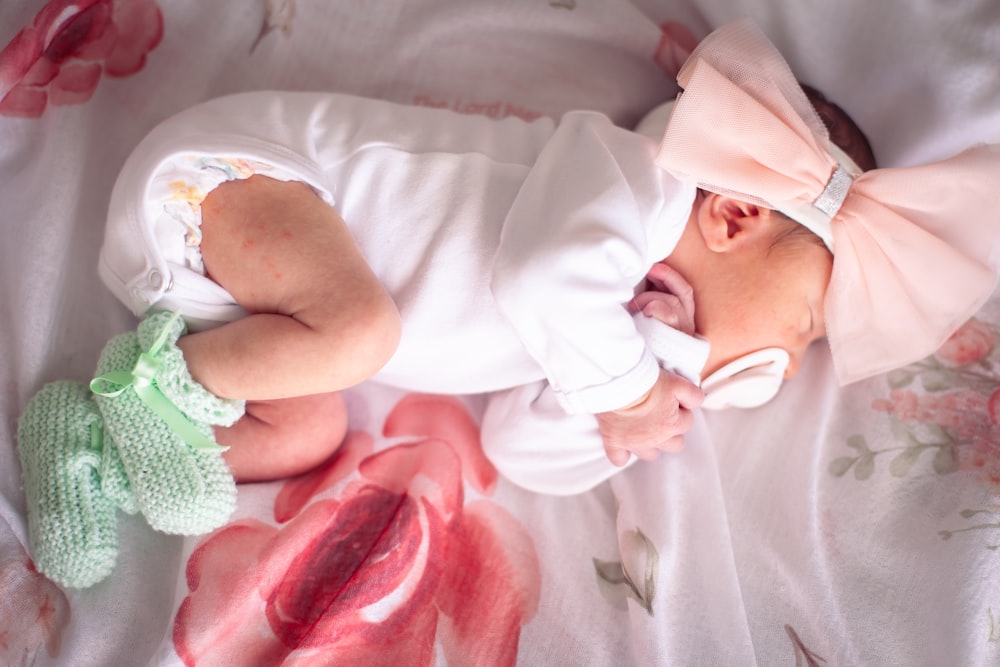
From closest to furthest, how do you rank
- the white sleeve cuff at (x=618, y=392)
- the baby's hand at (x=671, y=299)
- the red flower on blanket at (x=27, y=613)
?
the red flower on blanket at (x=27, y=613), the white sleeve cuff at (x=618, y=392), the baby's hand at (x=671, y=299)

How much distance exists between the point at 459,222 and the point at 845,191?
0.52m

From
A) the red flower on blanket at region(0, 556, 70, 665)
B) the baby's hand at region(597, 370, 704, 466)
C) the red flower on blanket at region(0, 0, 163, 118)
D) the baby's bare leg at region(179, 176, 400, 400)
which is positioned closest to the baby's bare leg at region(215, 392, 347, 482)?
the baby's bare leg at region(179, 176, 400, 400)

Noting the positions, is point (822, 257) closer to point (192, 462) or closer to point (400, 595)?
point (400, 595)

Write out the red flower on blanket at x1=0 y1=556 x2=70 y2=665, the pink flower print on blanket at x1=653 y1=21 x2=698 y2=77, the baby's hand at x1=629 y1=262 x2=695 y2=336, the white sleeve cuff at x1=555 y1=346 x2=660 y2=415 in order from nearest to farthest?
the red flower on blanket at x1=0 y1=556 x2=70 y2=665 → the white sleeve cuff at x1=555 y1=346 x2=660 y2=415 → the baby's hand at x1=629 y1=262 x2=695 y2=336 → the pink flower print on blanket at x1=653 y1=21 x2=698 y2=77

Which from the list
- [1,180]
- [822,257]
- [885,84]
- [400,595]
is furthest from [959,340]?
[1,180]

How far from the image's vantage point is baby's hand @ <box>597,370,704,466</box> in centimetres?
109

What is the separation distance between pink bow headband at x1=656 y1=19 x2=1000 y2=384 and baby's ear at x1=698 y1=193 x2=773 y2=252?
5cm

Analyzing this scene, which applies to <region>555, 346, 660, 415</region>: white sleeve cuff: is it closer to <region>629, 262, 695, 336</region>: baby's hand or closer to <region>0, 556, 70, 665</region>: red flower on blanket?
<region>629, 262, 695, 336</region>: baby's hand

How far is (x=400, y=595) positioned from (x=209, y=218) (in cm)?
57

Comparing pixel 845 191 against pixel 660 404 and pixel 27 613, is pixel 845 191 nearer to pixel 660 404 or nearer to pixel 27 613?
pixel 660 404

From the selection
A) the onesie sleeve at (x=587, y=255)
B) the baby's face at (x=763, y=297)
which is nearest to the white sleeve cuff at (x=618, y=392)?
the onesie sleeve at (x=587, y=255)

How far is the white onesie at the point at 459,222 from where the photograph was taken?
98cm

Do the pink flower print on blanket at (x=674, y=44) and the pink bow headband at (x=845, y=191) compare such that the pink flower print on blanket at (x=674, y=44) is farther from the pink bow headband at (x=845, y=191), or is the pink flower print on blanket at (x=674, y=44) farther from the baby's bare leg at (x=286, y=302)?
the baby's bare leg at (x=286, y=302)

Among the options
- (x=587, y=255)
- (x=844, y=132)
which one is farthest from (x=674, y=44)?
(x=587, y=255)
